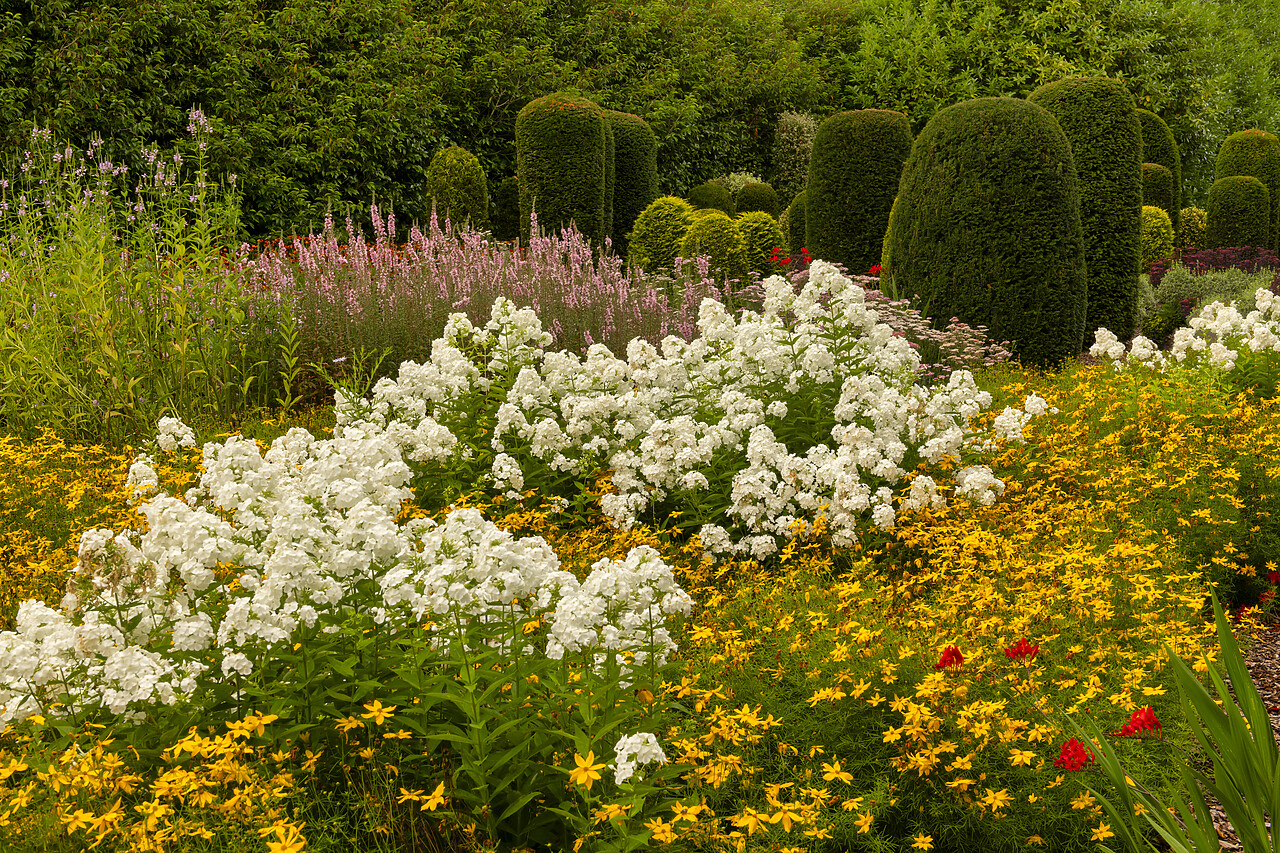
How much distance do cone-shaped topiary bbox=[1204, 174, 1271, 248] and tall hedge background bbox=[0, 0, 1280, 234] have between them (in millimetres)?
7713

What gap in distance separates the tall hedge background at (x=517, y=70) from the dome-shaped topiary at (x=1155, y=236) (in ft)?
32.6

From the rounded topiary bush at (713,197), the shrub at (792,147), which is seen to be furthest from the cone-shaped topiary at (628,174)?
the shrub at (792,147)

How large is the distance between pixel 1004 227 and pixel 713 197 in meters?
11.8

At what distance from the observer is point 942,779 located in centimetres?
258

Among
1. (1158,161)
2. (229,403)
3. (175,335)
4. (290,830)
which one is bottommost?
(1158,161)

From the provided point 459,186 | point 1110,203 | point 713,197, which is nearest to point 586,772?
point 1110,203

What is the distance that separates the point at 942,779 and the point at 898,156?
1080cm

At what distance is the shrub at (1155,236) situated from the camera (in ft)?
53.0

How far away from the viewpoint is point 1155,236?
1630cm

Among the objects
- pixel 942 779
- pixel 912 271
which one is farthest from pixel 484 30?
pixel 942 779

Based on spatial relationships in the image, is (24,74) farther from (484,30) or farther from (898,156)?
(898,156)

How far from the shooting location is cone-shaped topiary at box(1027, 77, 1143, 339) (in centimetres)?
970

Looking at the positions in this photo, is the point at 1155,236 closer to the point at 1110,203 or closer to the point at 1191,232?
the point at 1191,232

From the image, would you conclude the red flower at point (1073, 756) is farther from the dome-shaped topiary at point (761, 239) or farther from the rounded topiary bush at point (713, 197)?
the rounded topiary bush at point (713, 197)
